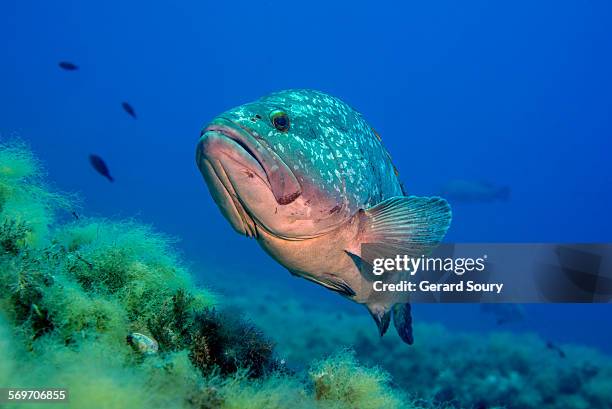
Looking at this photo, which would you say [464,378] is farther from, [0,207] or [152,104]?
[152,104]

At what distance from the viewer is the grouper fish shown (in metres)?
3.14

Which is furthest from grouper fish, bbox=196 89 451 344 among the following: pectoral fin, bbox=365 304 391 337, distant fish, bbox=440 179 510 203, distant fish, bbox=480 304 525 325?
distant fish, bbox=440 179 510 203

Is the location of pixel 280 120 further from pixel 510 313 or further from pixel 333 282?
pixel 510 313

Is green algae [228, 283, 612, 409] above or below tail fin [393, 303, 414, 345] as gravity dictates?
above

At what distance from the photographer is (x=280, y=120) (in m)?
3.36

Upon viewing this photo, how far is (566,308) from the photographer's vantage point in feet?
225

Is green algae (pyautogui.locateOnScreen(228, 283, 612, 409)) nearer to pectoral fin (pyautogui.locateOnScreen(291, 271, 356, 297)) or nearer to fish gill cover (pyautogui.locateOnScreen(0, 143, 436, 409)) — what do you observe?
pectoral fin (pyautogui.locateOnScreen(291, 271, 356, 297))

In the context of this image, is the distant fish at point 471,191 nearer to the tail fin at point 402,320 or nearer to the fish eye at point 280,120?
the tail fin at point 402,320

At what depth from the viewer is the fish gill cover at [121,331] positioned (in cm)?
244

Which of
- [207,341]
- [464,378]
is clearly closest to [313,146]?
[207,341]

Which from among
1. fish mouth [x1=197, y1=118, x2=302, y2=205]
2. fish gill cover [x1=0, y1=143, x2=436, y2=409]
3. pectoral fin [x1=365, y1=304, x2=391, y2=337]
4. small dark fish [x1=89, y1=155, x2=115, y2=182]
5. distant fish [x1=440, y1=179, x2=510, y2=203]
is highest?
distant fish [x1=440, y1=179, x2=510, y2=203]

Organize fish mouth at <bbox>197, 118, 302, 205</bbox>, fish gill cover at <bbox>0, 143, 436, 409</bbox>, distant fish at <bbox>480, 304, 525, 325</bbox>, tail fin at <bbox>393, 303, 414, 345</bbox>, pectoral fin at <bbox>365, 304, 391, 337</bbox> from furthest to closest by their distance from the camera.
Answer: distant fish at <bbox>480, 304, 525, 325</bbox>, tail fin at <bbox>393, 303, 414, 345</bbox>, pectoral fin at <bbox>365, 304, 391, 337</bbox>, fish mouth at <bbox>197, 118, 302, 205</bbox>, fish gill cover at <bbox>0, 143, 436, 409</bbox>

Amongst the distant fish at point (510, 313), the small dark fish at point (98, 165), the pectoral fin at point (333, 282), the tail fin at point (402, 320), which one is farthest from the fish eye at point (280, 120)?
the distant fish at point (510, 313)

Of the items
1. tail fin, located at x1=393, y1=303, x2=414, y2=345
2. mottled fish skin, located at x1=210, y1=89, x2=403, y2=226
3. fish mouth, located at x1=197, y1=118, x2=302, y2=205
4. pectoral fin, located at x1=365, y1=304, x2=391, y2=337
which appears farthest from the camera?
tail fin, located at x1=393, y1=303, x2=414, y2=345
